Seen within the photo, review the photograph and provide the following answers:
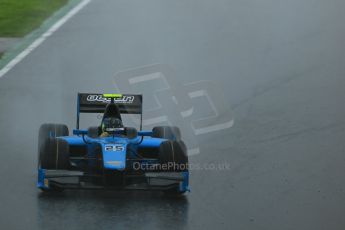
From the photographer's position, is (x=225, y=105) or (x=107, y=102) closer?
(x=107, y=102)

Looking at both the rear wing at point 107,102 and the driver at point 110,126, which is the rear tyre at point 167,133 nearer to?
the rear wing at point 107,102

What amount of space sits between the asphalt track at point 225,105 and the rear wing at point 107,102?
931 mm

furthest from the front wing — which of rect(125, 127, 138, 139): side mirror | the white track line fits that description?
the white track line

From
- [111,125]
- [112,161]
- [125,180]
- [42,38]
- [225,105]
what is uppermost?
[42,38]

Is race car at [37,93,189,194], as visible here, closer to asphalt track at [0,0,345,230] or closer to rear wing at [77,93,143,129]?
asphalt track at [0,0,345,230]

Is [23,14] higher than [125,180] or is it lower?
higher

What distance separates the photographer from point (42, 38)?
18.8 meters

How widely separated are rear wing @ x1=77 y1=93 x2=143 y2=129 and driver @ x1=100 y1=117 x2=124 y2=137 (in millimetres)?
657

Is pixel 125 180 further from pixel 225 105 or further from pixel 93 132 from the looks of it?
pixel 225 105

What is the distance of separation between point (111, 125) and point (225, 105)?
3991 mm

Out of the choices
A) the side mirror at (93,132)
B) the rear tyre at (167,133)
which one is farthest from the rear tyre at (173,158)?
the rear tyre at (167,133)

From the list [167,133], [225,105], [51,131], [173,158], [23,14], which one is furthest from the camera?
[23,14]

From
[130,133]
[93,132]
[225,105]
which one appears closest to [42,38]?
[225,105]

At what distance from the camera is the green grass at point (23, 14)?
1944 centimetres
